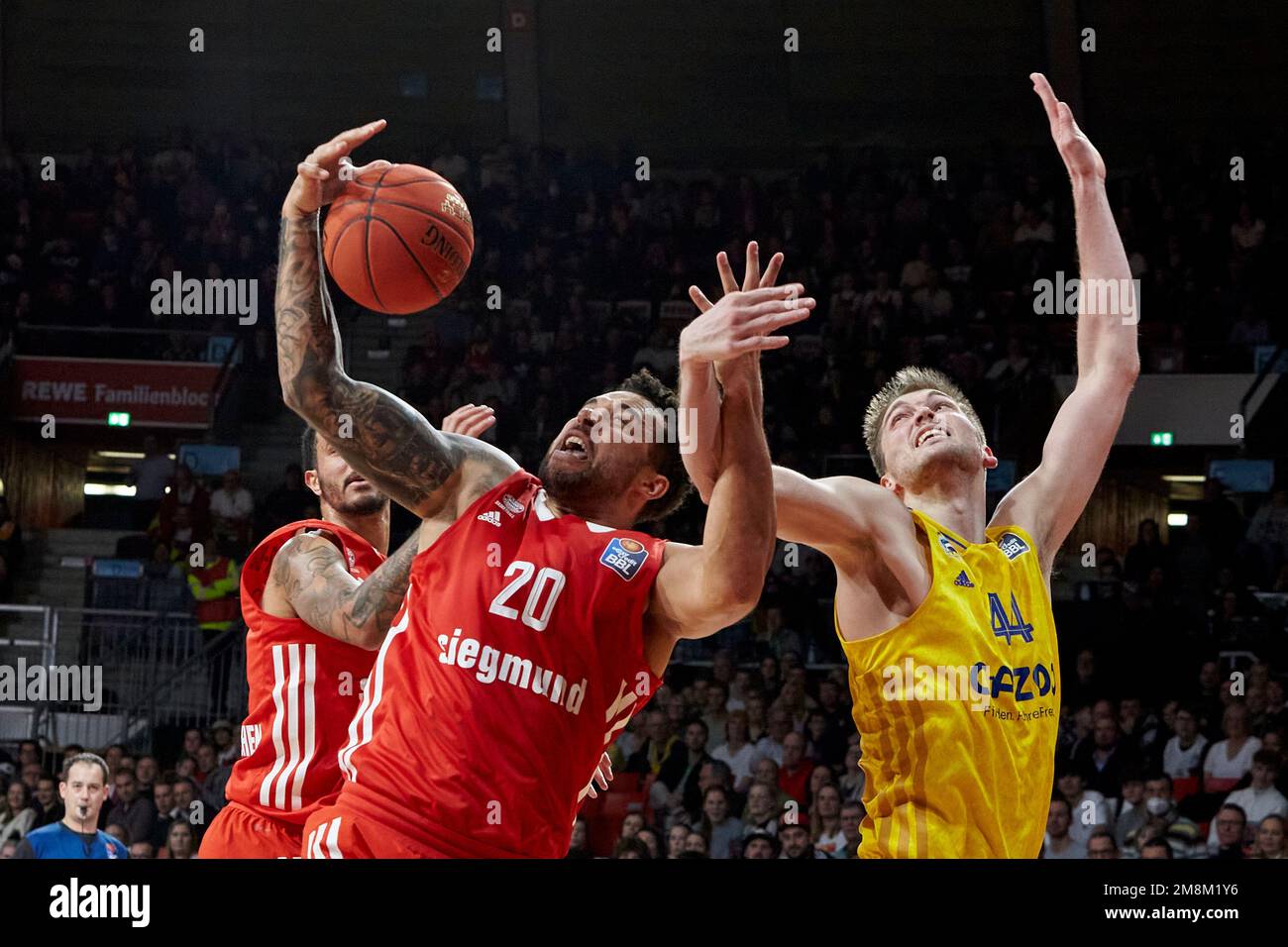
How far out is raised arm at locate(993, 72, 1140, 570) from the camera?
4027 mm

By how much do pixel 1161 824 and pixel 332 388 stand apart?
20.0 feet

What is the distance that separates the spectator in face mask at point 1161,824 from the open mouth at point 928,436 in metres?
4.49

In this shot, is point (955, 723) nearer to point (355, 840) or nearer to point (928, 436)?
point (928, 436)

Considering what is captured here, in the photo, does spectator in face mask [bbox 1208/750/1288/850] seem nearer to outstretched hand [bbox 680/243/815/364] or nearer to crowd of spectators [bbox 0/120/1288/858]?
crowd of spectators [bbox 0/120/1288/858]

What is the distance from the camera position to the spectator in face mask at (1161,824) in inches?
301

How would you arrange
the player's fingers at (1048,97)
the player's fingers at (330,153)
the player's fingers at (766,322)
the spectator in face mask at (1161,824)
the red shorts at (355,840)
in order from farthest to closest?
the spectator in face mask at (1161,824) < the player's fingers at (1048,97) < the player's fingers at (330,153) < the red shorts at (355,840) < the player's fingers at (766,322)

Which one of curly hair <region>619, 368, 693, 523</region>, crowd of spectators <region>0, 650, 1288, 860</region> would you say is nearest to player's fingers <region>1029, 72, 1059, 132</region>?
curly hair <region>619, 368, 693, 523</region>

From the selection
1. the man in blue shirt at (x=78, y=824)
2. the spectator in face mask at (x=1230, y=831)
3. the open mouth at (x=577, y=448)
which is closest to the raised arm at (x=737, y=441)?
the open mouth at (x=577, y=448)

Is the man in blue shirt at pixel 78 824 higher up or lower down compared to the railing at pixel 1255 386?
lower down

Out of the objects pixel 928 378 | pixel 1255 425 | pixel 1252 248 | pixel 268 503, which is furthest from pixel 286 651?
pixel 1252 248

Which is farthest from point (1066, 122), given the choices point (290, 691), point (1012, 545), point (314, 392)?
point (290, 691)

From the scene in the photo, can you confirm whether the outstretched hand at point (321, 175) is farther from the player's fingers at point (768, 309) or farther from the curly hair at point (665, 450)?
the player's fingers at point (768, 309)

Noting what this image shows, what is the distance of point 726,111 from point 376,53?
3.53m
